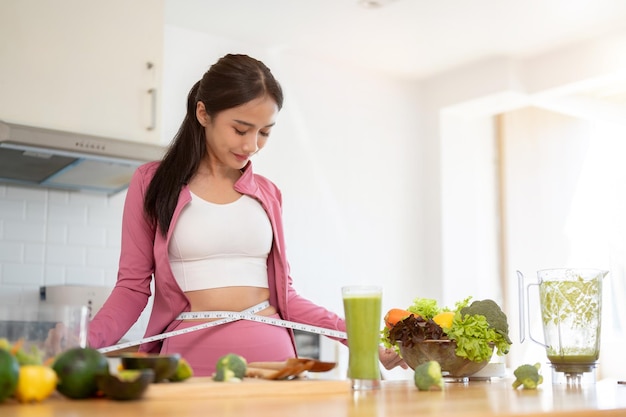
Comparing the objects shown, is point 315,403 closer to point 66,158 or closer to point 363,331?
point 363,331

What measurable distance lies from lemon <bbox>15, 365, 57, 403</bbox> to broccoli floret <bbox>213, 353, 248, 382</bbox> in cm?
28

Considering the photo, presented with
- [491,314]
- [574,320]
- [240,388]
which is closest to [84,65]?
[491,314]

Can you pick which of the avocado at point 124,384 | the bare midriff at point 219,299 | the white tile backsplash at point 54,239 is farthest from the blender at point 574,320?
the white tile backsplash at point 54,239

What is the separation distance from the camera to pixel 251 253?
6.41 ft

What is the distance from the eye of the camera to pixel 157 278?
1.88 metres

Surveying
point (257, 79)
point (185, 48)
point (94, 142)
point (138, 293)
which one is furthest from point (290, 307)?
point (185, 48)

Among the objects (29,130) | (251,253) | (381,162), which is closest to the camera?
(251,253)

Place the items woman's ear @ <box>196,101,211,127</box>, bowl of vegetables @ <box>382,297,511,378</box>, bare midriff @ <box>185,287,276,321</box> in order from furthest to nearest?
woman's ear @ <box>196,101,211,127</box>, bare midriff @ <box>185,287,276,321</box>, bowl of vegetables @ <box>382,297,511,378</box>

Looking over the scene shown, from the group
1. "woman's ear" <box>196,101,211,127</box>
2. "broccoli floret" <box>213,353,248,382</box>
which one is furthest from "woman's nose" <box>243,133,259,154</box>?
"broccoli floret" <box>213,353,248,382</box>

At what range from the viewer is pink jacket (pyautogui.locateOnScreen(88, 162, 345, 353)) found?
180cm

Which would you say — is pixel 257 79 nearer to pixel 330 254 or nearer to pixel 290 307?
pixel 290 307

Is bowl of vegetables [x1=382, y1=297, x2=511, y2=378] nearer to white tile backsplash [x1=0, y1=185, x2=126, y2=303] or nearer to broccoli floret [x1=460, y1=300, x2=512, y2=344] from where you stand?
broccoli floret [x1=460, y1=300, x2=512, y2=344]

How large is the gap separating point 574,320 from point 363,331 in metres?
0.57

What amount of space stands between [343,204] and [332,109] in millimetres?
606
